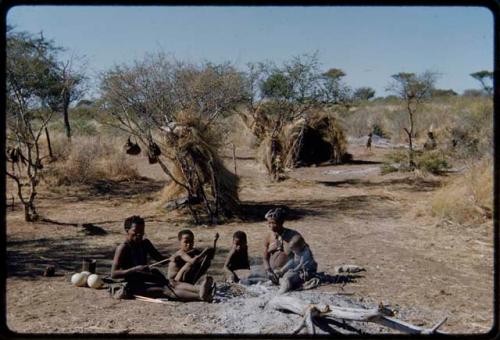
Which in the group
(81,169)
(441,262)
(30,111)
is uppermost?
(30,111)

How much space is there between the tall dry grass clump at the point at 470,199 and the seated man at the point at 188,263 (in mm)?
6412

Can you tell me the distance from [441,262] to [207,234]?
431 cm

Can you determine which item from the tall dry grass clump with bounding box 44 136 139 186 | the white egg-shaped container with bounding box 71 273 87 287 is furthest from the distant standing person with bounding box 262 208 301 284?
the tall dry grass clump with bounding box 44 136 139 186

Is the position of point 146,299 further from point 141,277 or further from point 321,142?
point 321,142

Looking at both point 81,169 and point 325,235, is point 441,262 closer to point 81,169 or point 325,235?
Result: point 325,235

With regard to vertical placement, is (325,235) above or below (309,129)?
below

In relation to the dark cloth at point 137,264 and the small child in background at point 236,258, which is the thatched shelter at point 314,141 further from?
the dark cloth at point 137,264

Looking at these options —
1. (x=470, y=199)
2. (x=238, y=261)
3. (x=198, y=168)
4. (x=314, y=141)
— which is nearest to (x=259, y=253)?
(x=238, y=261)

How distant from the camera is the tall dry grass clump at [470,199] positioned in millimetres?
11125

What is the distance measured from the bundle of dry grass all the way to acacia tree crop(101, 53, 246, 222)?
0.07ft

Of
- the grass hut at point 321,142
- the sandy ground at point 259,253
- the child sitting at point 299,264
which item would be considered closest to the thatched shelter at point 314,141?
the grass hut at point 321,142

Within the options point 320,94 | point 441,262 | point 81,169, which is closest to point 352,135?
point 320,94

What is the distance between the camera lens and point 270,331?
5148 millimetres

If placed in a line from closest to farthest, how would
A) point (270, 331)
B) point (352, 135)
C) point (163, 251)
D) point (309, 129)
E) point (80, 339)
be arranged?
point (80, 339), point (270, 331), point (163, 251), point (309, 129), point (352, 135)
